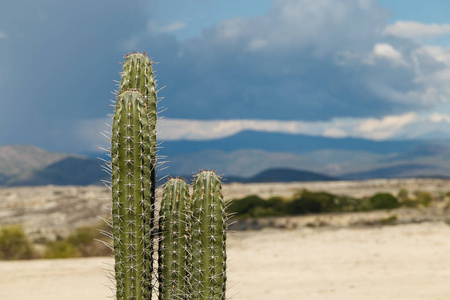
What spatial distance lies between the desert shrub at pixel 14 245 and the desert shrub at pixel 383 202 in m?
25.2

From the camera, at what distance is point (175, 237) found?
827cm

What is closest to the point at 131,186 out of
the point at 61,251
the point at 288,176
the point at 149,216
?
the point at 149,216

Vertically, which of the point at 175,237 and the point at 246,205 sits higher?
the point at 246,205

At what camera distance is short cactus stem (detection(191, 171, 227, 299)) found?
26.1 ft

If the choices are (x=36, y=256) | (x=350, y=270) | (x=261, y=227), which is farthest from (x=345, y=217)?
(x=36, y=256)

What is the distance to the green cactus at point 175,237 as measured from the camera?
27.0 feet

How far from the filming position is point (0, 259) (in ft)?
80.1

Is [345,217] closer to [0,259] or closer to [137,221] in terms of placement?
[0,259]

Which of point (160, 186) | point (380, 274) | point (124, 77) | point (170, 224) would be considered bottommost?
point (380, 274)

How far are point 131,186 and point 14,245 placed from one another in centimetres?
1947

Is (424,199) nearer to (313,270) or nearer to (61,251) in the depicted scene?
(313,270)

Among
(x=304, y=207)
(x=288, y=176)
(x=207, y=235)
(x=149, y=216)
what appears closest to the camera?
(x=149, y=216)

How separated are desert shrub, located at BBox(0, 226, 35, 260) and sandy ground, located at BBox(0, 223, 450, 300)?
2.54m

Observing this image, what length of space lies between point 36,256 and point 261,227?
45.9 ft
